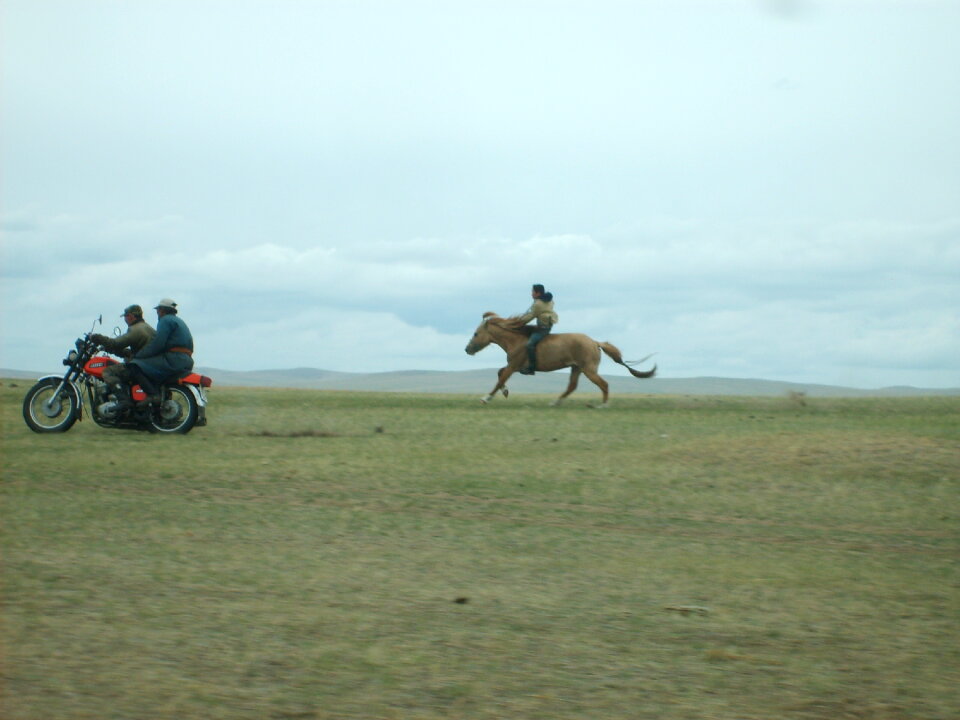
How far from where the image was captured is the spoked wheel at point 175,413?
16984 mm

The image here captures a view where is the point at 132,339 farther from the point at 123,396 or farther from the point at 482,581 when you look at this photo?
the point at 482,581

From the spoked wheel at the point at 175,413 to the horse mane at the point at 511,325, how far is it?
995cm

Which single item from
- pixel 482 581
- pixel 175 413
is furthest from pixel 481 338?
pixel 482 581

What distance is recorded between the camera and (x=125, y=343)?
17.1m

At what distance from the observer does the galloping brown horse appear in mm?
25406

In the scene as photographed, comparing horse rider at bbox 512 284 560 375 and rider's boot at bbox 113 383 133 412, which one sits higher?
horse rider at bbox 512 284 560 375

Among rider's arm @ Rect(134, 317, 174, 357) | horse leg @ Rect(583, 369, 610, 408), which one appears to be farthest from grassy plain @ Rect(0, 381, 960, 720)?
horse leg @ Rect(583, 369, 610, 408)

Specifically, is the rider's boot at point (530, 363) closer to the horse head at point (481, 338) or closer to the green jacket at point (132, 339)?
the horse head at point (481, 338)

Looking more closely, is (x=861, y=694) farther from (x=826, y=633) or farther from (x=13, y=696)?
(x=13, y=696)

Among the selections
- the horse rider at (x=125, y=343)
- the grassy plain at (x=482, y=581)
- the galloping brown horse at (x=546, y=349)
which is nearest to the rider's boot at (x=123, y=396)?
the horse rider at (x=125, y=343)

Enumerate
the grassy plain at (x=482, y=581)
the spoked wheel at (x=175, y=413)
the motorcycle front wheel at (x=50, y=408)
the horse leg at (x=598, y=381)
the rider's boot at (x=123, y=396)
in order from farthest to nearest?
the horse leg at (x=598, y=381)
the motorcycle front wheel at (x=50, y=408)
the spoked wheel at (x=175, y=413)
the rider's boot at (x=123, y=396)
the grassy plain at (x=482, y=581)

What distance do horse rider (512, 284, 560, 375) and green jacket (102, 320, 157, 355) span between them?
9774mm

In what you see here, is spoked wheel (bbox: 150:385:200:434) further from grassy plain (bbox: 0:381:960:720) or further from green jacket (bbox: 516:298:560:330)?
green jacket (bbox: 516:298:560:330)

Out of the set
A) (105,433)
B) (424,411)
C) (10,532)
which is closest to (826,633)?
(10,532)
